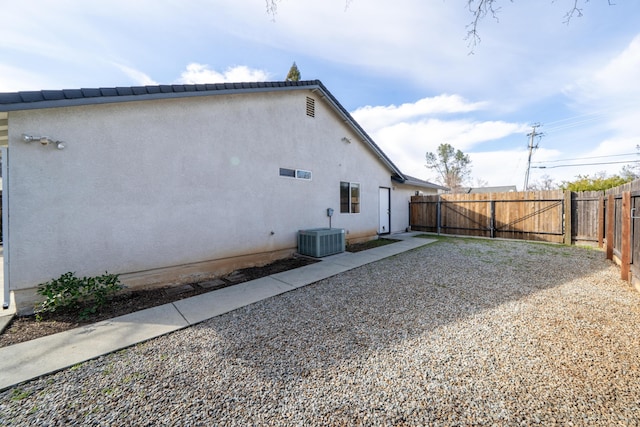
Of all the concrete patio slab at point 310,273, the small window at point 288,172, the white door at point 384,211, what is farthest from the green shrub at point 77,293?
the white door at point 384,211

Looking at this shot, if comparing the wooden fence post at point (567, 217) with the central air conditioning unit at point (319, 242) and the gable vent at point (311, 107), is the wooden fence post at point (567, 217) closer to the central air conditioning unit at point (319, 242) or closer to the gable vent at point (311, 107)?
the central air conditioning unit at point (319, 242)

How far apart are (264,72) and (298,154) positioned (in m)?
2.96

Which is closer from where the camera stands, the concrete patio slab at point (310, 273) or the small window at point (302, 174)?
the concrete patio slab at point (310, 273)

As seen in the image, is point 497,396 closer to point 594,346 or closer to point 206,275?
point 594,346

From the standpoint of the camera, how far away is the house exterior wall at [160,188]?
12.8ft

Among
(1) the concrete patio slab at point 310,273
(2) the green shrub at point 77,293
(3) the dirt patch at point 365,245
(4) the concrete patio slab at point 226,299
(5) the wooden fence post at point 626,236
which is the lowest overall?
(4) the concrete patio slab at point 226,299

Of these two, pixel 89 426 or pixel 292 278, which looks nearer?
pixel 89 426

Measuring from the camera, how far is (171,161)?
515cm

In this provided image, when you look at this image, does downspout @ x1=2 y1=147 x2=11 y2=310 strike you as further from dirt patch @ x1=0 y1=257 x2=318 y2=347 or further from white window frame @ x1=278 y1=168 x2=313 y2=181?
white window frame @ x1=278 y1=168 x2=313 y2=181

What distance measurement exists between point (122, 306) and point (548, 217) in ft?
46.0

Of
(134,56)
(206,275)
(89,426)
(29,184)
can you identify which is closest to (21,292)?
(29,184)

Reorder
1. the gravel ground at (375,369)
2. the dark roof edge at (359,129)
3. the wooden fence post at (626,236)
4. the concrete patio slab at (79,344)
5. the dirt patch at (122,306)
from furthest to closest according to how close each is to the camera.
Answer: the dark roof edge at (359,129), the wooden fence post at (626,236), the dirt patch at (122,306), the concrete patio slab at (79,344), the gravel ground at (375,369)

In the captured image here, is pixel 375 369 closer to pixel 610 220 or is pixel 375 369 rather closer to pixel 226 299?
pixel 226 299

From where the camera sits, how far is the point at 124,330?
11.0ft
